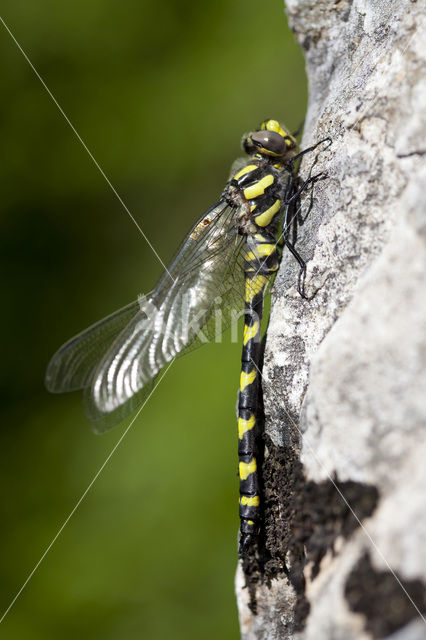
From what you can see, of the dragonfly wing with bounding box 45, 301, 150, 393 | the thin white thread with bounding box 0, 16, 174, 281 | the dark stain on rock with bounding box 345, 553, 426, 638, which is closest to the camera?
the dark stain on rock with bounding box 345, 553, 426, 638

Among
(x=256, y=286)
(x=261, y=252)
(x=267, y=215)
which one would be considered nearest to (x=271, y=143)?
(x=267, y=215)

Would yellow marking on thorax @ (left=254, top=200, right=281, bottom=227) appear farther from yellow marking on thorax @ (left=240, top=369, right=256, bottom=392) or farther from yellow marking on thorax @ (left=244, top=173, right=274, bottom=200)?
yellow marking on thorax @ (left=240, top=369, right=256, bottom=392)

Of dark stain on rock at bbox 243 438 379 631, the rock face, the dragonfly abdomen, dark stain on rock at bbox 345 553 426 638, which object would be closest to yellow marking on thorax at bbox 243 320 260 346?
the dragonfly abdomen

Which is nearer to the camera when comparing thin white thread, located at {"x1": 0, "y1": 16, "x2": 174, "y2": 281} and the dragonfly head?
the dragonfly head

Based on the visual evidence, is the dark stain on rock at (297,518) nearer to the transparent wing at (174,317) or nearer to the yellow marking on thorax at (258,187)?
the transparent wing at (174,317)

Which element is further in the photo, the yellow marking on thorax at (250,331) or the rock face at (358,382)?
the yellow marking on thorax at (250,331)

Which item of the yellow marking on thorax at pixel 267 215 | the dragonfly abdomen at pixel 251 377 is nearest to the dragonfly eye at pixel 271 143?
the yellow marking on thorax at pixel 267 215

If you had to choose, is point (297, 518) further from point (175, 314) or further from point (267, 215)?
point (267, 215)

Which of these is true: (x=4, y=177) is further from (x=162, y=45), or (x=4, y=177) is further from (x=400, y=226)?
(x=400, y=226)
